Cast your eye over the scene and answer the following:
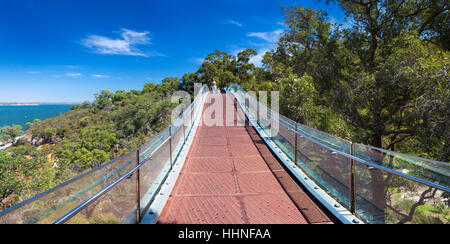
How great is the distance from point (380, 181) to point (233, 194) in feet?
6.69

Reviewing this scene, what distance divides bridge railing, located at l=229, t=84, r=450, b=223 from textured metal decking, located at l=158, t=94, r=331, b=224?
0.48 meters

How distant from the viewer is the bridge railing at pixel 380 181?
1974 mm

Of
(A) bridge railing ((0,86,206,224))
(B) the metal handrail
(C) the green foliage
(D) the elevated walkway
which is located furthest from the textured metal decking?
(C) the green foliage

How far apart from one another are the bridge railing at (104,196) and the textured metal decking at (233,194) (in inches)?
17.9

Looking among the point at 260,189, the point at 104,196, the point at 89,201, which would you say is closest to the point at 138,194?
the point at 104,196

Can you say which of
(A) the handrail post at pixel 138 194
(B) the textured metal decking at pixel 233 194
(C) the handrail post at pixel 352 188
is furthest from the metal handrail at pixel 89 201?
(C) the handrail post at pixel 352 188

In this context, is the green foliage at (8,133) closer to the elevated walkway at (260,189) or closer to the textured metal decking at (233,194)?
the textured metal decking at (233,194)

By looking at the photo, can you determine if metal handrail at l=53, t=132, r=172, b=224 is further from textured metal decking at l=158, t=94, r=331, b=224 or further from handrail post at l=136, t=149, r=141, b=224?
textured metal decking at l=158, t=94, r=331, b=224

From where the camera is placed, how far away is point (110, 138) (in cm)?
3441

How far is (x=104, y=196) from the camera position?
213 cm

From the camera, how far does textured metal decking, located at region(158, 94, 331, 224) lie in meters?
2.95

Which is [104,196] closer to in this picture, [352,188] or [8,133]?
[352,188]
